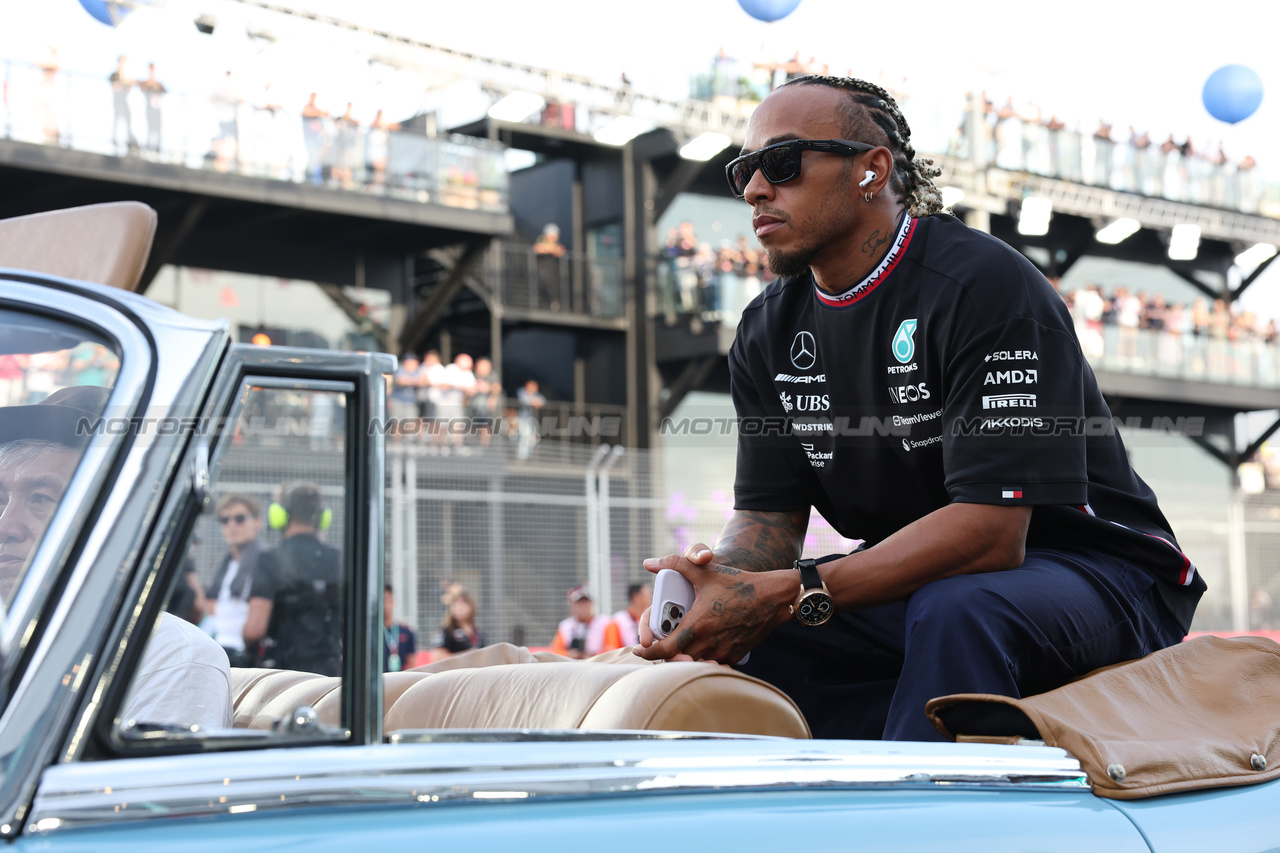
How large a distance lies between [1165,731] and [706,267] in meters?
19.6

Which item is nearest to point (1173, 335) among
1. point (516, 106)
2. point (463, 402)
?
point (516, 106)

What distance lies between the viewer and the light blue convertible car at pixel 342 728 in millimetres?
1152

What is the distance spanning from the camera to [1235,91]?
52.1ft

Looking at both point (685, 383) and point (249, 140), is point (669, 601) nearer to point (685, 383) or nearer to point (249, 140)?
point (249, 140)

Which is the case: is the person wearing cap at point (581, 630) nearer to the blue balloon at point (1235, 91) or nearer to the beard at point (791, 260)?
the beard at point (791, 260)

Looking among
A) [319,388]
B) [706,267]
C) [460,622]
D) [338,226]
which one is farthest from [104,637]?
[706,267]

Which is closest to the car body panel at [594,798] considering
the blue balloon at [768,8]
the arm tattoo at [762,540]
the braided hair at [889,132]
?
the arm tattoo at [762,540]

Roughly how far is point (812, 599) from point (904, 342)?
0.55 metres

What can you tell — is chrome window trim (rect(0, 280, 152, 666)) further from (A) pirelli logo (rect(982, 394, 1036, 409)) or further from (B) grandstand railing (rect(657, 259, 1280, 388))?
(B) grandstand railing (rect(657, 259, 1280, 388))

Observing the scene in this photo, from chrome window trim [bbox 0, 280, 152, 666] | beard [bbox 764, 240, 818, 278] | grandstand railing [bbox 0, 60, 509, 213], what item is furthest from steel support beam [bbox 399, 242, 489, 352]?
chrome window trim [bbox 0, 280, 152, 666]

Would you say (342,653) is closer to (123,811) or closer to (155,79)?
(123,811)

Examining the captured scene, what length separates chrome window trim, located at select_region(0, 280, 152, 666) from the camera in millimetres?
1165

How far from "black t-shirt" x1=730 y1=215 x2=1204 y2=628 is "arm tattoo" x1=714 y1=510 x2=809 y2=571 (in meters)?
0.03

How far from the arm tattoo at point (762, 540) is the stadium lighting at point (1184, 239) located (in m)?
24.5
